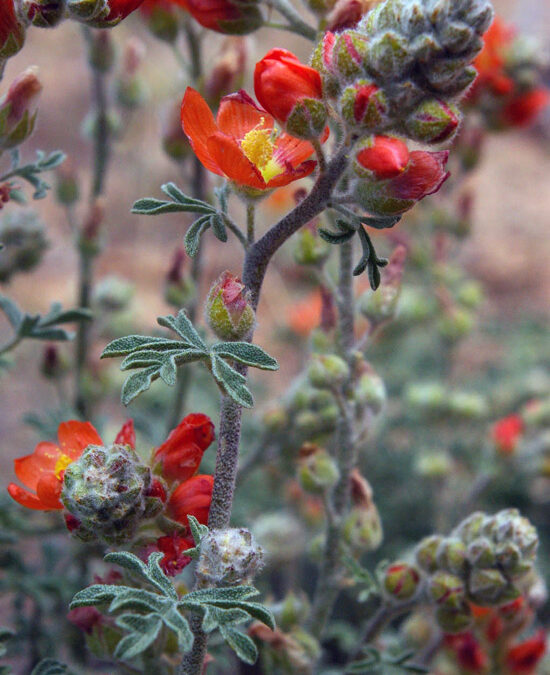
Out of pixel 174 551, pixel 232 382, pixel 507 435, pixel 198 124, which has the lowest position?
pixel 507 435

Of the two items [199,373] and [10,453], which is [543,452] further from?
[10,453]

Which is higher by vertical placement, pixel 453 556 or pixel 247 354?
pixel 247 354

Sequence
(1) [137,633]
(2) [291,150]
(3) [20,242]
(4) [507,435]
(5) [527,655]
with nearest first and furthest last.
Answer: (1) [137,633] → (2) [291,150] → (5) [527,655] → (3) [20,242] → (4) [507,435]

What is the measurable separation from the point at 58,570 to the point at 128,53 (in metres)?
1.23

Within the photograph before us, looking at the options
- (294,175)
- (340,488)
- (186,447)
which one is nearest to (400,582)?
(340,488)

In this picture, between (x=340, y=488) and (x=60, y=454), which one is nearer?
(x=60, y=454)

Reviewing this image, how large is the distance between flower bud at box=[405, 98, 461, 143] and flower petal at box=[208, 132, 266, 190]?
0.18m

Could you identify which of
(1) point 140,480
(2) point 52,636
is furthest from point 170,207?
(2) point 52,636

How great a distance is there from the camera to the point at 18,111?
3.51 feet

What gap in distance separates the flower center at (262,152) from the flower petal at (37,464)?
477mm

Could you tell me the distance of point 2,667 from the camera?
1008mm

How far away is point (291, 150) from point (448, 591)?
672mm

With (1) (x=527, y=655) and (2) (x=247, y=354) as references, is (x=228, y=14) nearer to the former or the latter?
(2) (x=247, y=354)

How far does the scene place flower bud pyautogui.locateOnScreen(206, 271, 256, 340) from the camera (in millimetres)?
875
